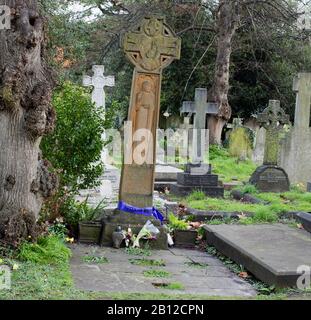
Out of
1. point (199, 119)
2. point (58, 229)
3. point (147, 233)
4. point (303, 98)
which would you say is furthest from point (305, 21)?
point (58, 229)

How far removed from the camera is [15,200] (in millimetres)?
6238

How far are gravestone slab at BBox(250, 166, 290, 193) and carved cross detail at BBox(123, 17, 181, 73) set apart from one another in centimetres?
561

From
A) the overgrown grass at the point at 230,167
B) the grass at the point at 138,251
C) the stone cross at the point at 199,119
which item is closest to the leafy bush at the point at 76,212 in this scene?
the grass at the point at 138,251

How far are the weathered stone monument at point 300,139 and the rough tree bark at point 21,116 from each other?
9.78 m

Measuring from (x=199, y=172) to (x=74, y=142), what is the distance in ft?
17.4

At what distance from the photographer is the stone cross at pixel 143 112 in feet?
27.7

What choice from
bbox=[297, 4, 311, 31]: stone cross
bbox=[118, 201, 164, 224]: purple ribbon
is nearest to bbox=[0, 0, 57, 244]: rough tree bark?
bbox=[118, 201, 164, 224]: purple ribbon

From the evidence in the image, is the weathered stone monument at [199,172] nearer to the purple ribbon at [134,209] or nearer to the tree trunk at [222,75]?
the purple ribbon at [134,209]

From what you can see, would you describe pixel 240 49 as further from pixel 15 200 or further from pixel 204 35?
pixel 15 200

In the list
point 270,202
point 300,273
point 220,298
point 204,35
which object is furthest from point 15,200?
point 204,35

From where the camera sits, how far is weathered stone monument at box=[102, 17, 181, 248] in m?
8.43

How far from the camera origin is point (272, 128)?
13836 millimetres

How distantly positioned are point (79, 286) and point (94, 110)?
398 centimetres

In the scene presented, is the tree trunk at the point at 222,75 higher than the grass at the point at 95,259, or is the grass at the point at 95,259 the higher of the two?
the tree trunk at the point at 222,75
